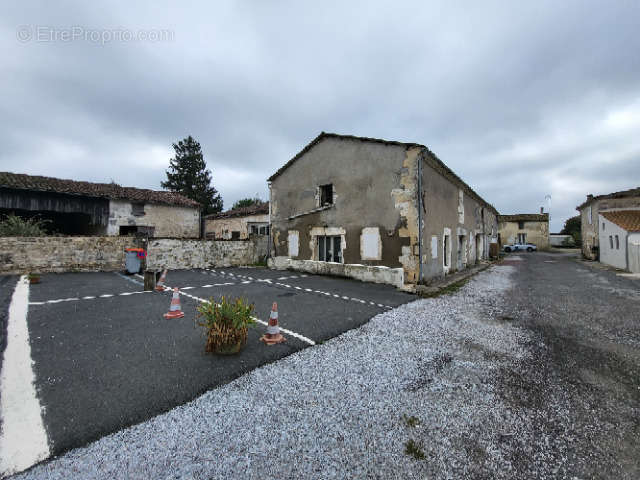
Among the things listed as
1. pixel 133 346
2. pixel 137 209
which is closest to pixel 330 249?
pixel 133 346

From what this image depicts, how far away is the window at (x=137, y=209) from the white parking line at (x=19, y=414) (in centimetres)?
1748

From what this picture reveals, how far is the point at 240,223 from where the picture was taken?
23.2 m

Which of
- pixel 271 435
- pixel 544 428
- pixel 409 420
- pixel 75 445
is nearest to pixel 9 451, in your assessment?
pixel 75 445

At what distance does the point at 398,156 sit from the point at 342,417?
29.5ft

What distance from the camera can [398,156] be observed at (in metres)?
9.67

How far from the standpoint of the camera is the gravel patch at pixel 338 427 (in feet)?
6.53

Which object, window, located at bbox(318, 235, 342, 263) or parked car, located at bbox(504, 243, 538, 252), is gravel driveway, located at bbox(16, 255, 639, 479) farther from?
parked car, located at bbox(504, 243, 538, 252)

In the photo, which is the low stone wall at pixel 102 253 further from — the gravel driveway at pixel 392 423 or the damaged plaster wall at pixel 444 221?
the gravel driveway at pixel 392 423

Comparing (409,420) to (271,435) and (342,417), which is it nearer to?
(342,417)

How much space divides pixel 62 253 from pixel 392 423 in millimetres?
15301

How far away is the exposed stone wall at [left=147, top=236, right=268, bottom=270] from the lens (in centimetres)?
1348

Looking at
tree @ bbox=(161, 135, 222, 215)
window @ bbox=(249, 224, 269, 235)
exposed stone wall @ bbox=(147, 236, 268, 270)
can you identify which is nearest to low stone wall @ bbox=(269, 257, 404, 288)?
exposed stone wall @ bbox=(147, 236, 268, 270)

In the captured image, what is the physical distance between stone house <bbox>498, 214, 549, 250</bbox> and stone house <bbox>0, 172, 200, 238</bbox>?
40.5 metres

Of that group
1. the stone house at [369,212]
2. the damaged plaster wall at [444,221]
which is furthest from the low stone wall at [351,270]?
the damaged plaster wall at [444,221]
